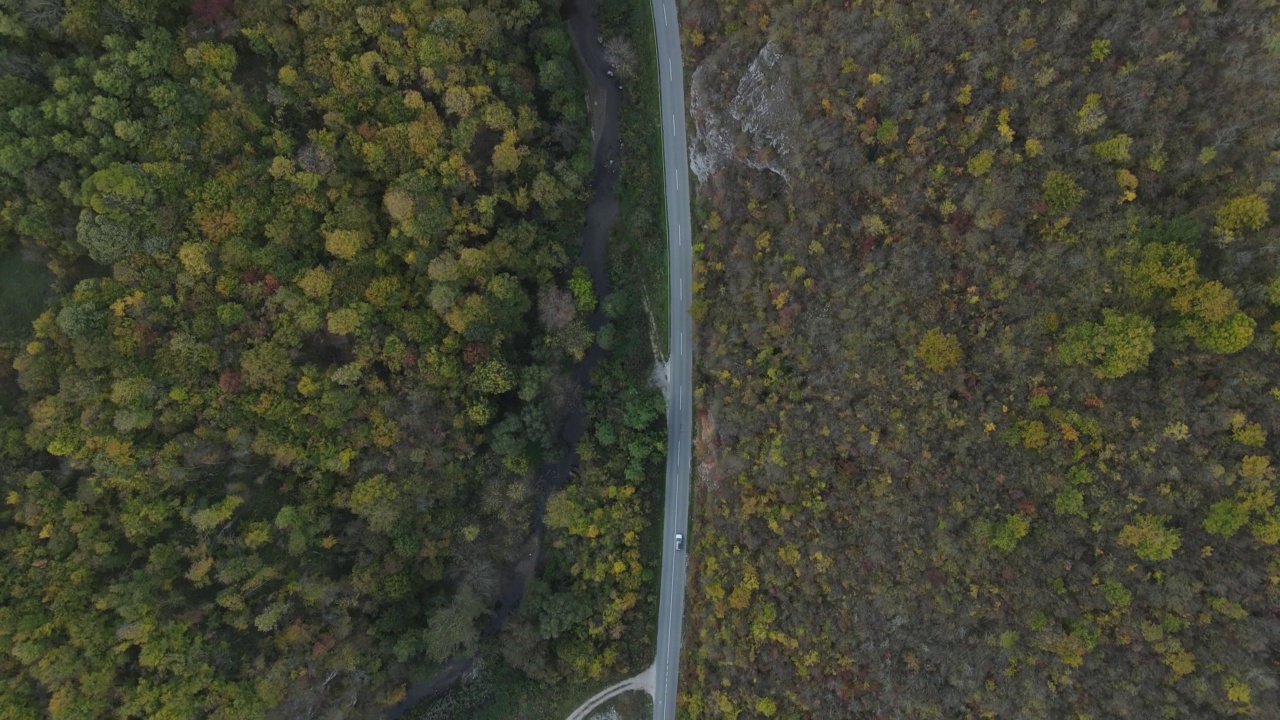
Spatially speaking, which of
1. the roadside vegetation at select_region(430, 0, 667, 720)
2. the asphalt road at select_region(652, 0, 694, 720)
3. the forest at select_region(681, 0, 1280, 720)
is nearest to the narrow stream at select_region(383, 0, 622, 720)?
the roadside vegetation at select_region(430, 0, 667, 720)

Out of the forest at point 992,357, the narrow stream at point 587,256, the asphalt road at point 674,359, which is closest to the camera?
the forest at point 992,357

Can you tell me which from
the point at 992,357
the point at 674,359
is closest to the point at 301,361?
the point at 674,359

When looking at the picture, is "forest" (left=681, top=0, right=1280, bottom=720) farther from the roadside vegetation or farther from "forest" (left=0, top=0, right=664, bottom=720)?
"forest" (left=0, top=0, right=664, bottom=720)

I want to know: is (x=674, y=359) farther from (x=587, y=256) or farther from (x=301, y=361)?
(x=301, y=361)

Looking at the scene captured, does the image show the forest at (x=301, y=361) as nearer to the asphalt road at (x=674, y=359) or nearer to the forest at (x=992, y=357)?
the asphalt road at (x=674, y=359)

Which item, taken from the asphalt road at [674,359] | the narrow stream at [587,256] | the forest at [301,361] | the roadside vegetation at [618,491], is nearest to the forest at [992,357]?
the asphalt road at [674,359]

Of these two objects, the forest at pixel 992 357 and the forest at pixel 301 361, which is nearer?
the forest at pixel 992 357

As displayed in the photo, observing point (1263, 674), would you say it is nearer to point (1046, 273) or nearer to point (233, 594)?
point (1046, 273)
